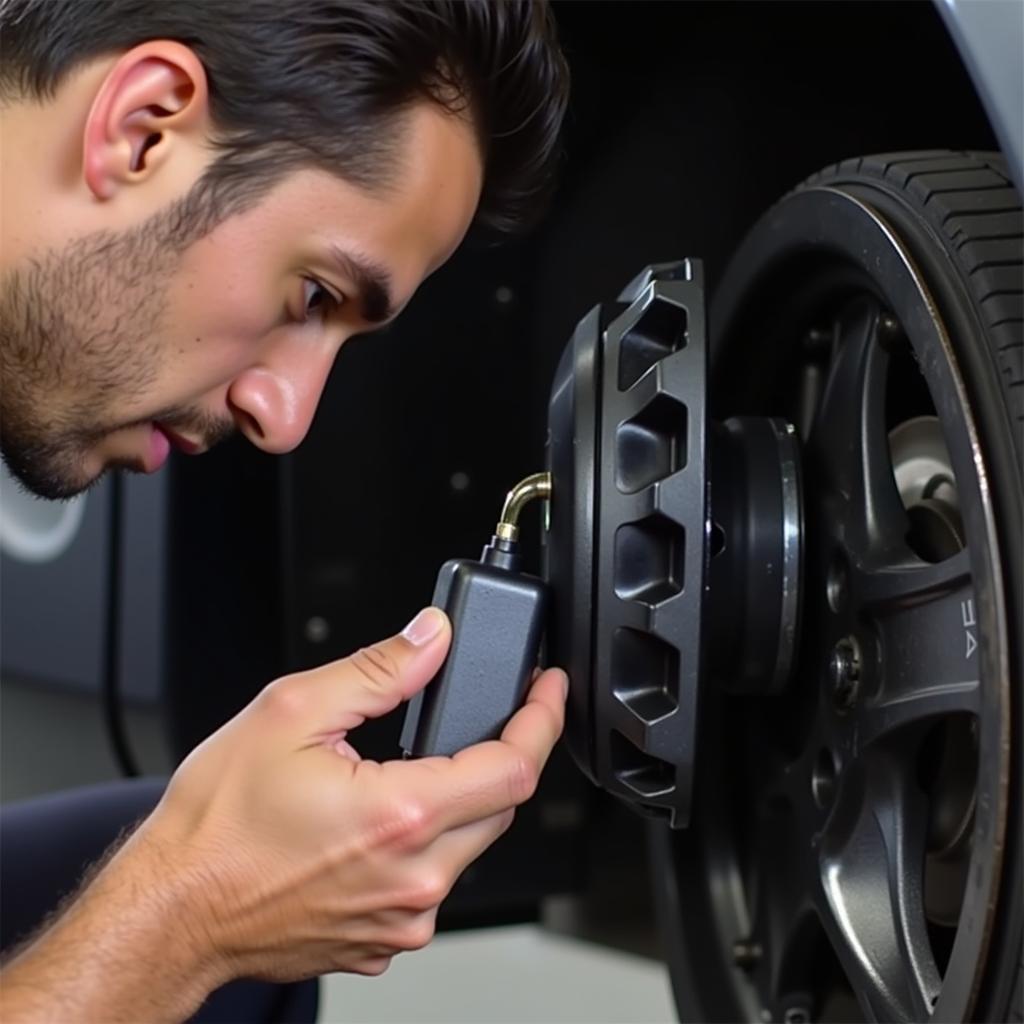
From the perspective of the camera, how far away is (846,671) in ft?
2.39

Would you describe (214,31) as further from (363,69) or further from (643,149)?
(643,149)

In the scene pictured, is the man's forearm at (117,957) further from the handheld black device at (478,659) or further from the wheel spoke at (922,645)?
the wheel spoke at (922,645)

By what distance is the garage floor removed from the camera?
1.26 meters

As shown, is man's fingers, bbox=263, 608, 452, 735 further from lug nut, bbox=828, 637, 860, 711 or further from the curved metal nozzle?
lug nut, bbox=828, 637, 860, 711

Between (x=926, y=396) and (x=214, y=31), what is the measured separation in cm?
41

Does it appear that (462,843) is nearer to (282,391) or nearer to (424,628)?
(424,628)

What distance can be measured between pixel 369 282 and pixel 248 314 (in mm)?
56

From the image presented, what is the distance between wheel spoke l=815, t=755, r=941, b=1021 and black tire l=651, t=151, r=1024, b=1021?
0.5 inches

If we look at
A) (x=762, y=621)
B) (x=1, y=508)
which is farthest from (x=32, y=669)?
(x=762, y=621)

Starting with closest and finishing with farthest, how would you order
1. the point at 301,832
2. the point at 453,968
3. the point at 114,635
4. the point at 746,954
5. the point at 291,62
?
1. the point at 301,832
2. the point at 291,62
3. the point at 746,954
4. the point at 114,635
5. the point at 453,968

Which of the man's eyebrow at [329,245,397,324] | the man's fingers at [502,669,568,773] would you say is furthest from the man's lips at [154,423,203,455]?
the man's fingers at [502,669,568,773]

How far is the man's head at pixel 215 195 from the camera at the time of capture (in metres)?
0.67

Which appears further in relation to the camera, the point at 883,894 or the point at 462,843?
the point at 883,894

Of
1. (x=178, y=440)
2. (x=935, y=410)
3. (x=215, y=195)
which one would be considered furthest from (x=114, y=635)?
(x=935, y=410)
